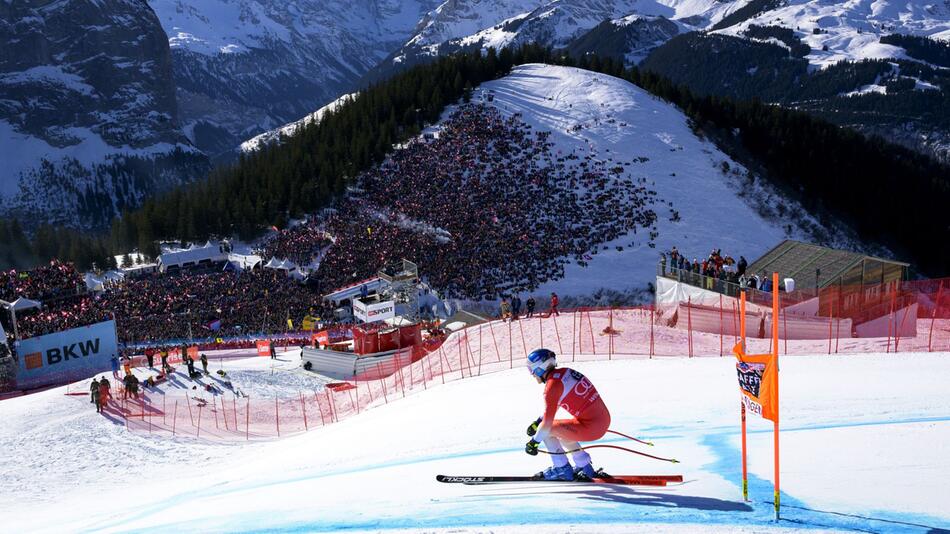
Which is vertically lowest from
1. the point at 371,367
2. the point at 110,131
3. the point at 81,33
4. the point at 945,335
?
the point at 371,367

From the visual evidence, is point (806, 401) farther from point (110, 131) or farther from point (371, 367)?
point (110, 131)

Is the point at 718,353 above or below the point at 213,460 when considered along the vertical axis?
above

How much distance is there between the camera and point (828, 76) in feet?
573

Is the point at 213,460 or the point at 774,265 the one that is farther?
the point at 774,265

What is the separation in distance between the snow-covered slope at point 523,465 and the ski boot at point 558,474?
5.6 inches

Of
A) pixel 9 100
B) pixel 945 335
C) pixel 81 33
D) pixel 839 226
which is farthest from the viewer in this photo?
pixel 81 33

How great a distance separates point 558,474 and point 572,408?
971mm

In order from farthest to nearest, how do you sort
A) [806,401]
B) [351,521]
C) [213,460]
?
[213,460]
[806,401]
[351,521]

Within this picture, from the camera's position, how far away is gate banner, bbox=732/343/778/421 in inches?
290

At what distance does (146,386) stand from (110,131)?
570ft

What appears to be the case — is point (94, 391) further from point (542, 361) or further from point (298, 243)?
point (298, 243)

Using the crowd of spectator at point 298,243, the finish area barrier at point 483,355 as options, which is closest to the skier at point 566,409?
the finish area barrier at point 483,355

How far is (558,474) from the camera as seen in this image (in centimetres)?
936

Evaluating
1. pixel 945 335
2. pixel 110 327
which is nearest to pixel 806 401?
pixel 945 335
